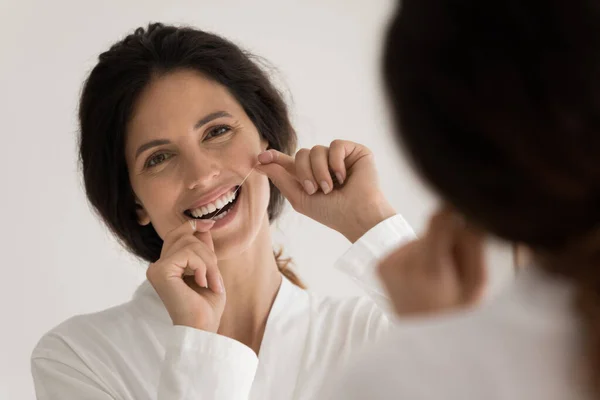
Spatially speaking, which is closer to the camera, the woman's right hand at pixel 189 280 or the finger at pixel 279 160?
the woman's right hand at pixel 189 280

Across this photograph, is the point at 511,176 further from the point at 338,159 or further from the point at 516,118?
the point at 338,159

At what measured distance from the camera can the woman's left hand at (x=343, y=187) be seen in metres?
1.44

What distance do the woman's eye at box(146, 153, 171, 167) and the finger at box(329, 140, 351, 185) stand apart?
0.39 m

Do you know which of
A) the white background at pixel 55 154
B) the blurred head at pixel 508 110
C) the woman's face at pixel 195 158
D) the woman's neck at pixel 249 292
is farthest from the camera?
the white background at pixel 55 154

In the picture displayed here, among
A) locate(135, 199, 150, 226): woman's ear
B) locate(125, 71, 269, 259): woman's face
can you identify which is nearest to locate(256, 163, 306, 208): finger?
locate(125, 71, 269, 259): woman's face

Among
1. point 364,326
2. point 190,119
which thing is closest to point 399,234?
Result: point 364,326

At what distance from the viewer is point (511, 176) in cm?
48

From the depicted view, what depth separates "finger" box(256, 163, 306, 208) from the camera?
1.52 meters

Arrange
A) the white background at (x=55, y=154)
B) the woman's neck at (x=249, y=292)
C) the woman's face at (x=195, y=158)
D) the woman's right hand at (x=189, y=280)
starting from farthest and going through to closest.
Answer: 1. the white background at (x=55, y=154)
2. the woman's neck at (x=249, y=292)
3. the woman's face at (x=195, y=158)
4. the woman's right hand at (x=189, y=280)

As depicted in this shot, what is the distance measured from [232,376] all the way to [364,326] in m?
0.45

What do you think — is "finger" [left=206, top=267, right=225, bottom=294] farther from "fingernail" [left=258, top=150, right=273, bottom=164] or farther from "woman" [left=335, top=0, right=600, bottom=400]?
"woman" [left=335, top=0, right=600, bottom=400]

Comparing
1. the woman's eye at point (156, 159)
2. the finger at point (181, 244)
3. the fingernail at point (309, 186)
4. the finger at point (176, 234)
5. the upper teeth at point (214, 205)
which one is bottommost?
the finger at point (181, 244)

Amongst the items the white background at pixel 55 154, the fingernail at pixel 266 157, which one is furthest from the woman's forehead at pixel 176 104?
the white background at pixel 55 154

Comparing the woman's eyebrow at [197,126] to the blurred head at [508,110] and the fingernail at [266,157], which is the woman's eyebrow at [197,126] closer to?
the fingernail at [266,157]
